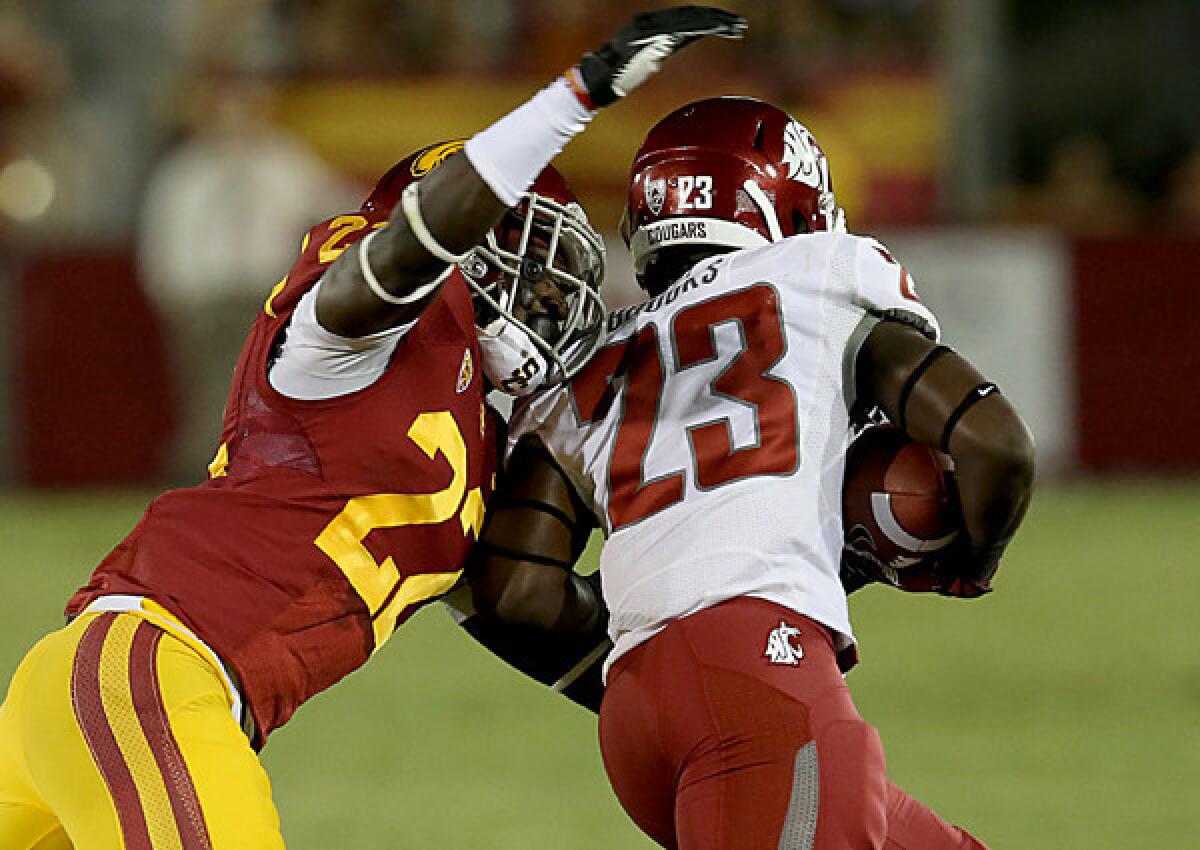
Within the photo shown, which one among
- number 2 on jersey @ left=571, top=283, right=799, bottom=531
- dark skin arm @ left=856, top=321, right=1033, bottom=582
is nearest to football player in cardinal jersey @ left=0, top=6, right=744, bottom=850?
number 2 on jersey @ left=571, top=283, right=799, bottom=531

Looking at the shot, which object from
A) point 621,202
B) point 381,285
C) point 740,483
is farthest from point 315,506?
point 621,202

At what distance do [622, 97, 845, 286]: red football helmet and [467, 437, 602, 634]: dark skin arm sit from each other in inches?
15.7

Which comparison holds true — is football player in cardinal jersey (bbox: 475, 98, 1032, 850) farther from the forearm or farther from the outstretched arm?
the outstretched arm

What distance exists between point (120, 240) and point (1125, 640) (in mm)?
5908

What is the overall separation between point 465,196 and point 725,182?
1.99ft

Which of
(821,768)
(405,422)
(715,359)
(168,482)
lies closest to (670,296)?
(715,359)

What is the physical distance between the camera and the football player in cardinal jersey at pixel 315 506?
2.62 metres

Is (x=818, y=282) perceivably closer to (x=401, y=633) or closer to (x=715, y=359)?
(x=715, y=359)

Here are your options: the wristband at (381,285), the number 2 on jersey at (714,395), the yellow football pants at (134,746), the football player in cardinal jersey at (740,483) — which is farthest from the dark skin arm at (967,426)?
the yellow football pants at (134,746)

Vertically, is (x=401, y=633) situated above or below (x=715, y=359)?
below

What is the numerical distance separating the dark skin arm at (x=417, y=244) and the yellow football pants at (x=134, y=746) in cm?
48

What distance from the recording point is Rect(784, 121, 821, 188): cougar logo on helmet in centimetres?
320

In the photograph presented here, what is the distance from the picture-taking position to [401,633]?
7230 millimetres

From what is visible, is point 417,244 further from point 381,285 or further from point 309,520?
point 309,520
